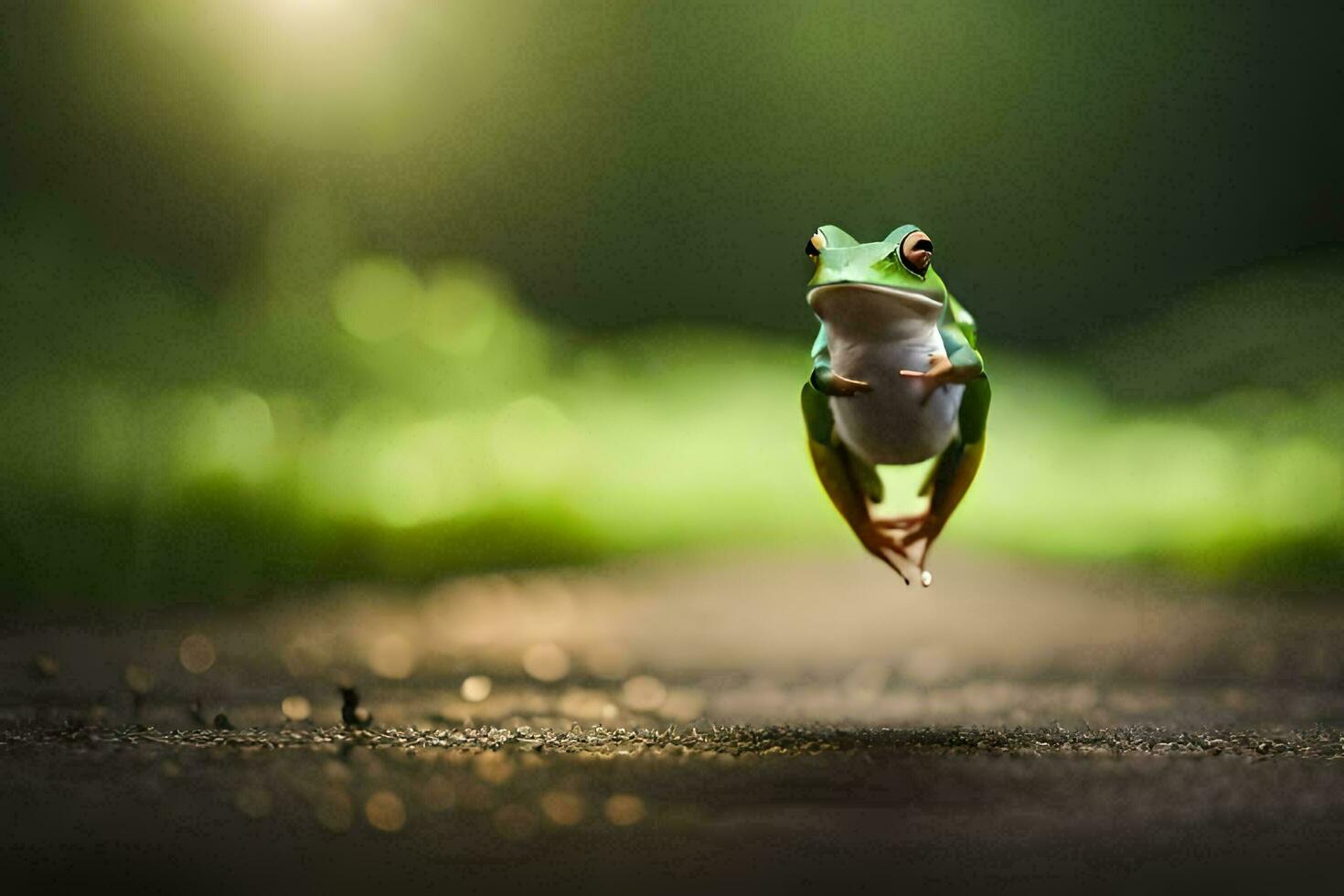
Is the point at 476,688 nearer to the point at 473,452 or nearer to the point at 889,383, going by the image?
the point at 889,383

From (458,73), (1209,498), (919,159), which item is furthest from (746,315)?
(1209,498)

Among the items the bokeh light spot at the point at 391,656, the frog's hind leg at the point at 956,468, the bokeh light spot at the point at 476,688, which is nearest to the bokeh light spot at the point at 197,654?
the bokeh light spot at the point at 391,656

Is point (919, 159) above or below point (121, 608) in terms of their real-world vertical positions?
above

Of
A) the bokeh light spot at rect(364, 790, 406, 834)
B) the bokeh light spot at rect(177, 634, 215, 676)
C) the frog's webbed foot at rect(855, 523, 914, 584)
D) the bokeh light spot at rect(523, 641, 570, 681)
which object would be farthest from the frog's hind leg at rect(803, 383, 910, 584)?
the bokeh light spot at rect(177, 634, 215, 676)

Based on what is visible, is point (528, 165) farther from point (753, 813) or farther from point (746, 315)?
point (753, 813)

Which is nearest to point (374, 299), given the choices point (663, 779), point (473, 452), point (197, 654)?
point (473, 452)

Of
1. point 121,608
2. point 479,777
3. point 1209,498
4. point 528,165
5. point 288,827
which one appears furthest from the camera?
point 528,165

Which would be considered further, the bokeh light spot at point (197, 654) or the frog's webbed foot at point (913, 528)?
the bokeh light spot at point (197, 654)

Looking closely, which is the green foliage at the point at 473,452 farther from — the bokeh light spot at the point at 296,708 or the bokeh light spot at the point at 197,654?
the bokeh light spot at the point at 296,708
